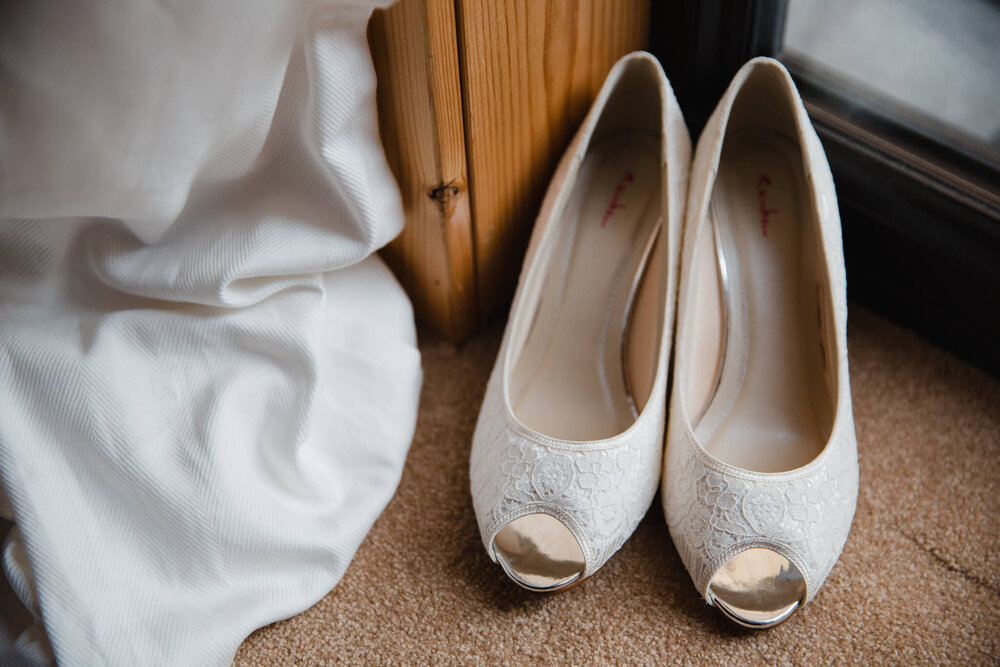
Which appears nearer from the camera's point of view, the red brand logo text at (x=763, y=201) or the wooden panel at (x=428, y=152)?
the wooden panel at (x=428, y=152)

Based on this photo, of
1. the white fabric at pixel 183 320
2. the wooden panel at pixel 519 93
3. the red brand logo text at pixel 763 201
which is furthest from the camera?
the red brand logo text at pixel 763 201

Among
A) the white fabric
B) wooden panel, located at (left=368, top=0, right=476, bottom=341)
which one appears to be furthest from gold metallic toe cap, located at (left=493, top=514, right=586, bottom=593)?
wooden panel, located at (left=368, top=0, right=476, bottom=341)

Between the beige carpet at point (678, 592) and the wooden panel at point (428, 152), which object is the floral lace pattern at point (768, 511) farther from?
the wooden panel at point (428, 152)

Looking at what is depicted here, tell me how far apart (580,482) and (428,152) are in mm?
290

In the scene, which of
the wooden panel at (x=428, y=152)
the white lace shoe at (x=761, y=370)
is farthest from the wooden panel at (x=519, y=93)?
the white lace shoe at (x=761, y=370)

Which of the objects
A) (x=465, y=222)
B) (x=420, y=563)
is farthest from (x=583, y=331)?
(x=420, y=563)

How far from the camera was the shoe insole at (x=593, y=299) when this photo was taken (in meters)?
0.69

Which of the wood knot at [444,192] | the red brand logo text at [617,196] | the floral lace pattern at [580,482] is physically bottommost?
the floral lace pattern at [580,482]

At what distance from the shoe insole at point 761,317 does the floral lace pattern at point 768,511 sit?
6cm

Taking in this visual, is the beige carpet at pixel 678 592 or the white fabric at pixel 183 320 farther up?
the white fabric at pixel 183 320

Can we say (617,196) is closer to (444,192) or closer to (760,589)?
(444,192)

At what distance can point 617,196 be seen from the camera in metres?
0.80

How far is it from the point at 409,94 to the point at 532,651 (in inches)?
17.2

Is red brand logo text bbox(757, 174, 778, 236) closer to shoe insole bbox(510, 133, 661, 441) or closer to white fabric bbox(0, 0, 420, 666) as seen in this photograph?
shoe insole bbox(510, 133, 661, 441)
